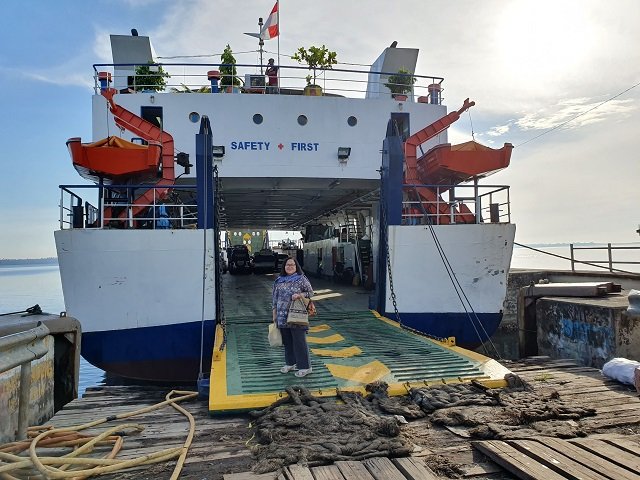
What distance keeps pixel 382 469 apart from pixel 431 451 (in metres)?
0.54

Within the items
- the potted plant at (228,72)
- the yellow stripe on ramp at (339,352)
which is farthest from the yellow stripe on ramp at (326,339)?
the potted plant at (228,72)

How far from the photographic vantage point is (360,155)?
1134 centimetres

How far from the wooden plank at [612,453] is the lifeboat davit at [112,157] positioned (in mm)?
7585

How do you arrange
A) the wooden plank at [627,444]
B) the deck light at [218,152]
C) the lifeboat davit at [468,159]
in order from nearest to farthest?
the wooden plank at [627,444] < the lifeboat davit at [468,159] < the deck light at [218,152]

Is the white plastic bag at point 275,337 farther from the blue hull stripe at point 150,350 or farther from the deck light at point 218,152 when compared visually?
the deck light at point 218,152

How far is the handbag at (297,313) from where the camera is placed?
5.01 meters

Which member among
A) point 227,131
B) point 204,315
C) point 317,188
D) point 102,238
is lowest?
point 204,315

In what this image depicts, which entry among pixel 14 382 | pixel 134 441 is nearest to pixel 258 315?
pixel 14 382

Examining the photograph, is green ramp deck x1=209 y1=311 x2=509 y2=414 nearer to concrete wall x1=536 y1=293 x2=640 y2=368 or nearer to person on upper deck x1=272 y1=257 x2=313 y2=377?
person on upper deck x1=272 y1=257 x2=313 y2=377

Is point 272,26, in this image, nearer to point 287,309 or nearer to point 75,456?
point 287,309

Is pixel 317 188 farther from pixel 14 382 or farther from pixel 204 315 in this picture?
pixel 14 382

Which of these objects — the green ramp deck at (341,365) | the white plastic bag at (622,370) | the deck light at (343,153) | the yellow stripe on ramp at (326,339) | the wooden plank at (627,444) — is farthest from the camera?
the deck light at (343,153)

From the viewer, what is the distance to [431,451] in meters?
3.47

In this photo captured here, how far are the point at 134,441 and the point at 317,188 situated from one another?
33.7ft
